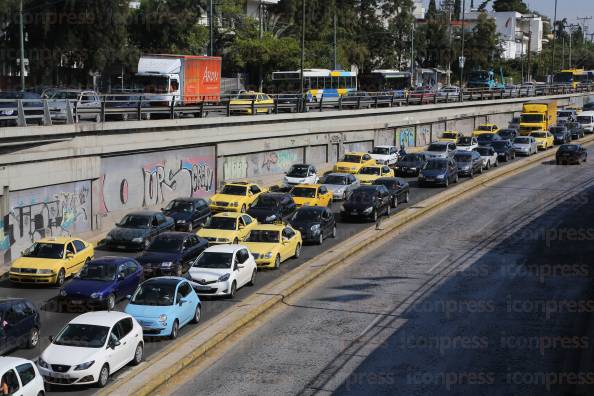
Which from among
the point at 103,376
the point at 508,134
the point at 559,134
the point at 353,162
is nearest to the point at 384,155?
the point at 353,162

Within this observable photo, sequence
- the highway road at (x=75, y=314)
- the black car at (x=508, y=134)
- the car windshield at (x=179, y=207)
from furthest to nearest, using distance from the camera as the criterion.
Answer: the black car at (x=508, y=134)
the car windshield at (x=179, y=207)
the highway road at (x=75, y=314)

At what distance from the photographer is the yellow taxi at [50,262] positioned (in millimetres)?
26781

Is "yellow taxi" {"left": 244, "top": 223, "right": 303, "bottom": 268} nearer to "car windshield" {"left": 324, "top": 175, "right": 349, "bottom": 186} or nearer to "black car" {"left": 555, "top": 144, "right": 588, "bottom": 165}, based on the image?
"car windshield" {"left": 324, "top": 175, "right": 349, "bottom": 186}

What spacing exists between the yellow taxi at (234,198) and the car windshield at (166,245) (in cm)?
891

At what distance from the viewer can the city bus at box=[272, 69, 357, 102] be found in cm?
6938

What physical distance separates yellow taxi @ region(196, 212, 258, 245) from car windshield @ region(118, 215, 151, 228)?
2.05 metres

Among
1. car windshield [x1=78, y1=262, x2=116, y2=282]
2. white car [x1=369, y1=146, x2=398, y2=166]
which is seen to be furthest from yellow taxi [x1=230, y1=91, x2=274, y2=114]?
car windshield [x1=78, y1=262, x2=116, y2=282]

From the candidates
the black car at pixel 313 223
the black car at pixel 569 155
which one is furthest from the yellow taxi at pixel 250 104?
the black car at pixel 569 155

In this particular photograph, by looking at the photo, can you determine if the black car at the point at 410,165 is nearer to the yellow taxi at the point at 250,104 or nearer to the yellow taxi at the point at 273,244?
the yellow taxi at the point at 250,104

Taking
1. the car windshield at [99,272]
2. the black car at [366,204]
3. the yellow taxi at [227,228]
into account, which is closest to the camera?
the car windshield at [99,272]

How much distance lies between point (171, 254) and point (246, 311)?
4979mm

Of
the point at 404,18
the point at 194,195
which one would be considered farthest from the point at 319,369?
the point at 404,18

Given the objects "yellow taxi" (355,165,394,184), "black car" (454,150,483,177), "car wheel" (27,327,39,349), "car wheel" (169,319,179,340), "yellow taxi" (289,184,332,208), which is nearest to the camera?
"car wheel" (27,327,39,349)

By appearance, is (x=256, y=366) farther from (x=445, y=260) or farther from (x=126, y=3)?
(x=126, y=3)
